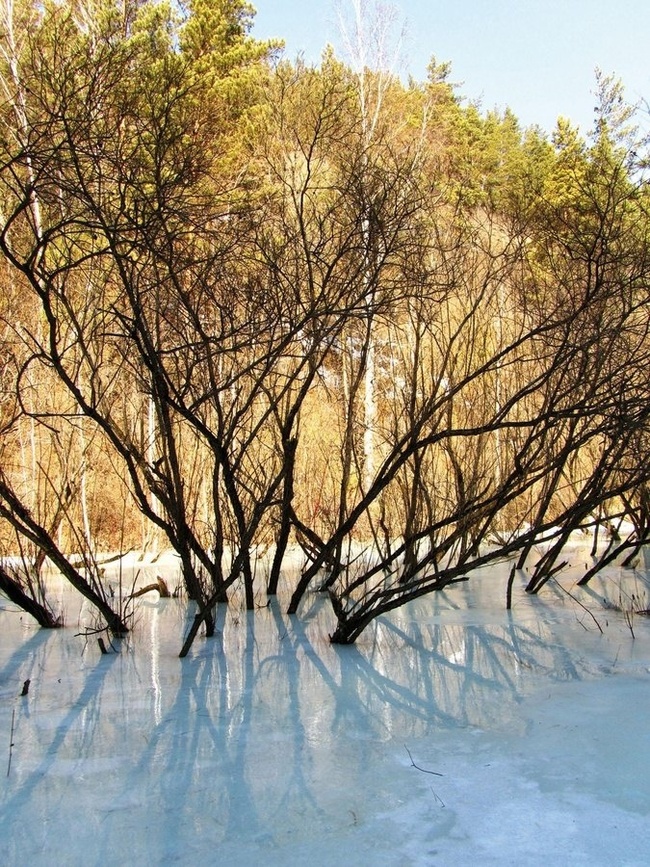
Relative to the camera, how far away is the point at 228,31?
1476cm

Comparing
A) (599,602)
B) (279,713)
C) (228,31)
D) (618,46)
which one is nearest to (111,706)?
(279,713)

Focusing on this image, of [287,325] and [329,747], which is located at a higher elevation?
[287,325]

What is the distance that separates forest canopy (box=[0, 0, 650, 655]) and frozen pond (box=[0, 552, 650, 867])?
0.44 m

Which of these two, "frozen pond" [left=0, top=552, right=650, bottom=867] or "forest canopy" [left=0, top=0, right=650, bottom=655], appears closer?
"frozen pond" [left=0, top=552, right=650, bottom=867]

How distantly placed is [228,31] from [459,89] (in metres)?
9.24

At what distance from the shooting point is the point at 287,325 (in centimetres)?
620

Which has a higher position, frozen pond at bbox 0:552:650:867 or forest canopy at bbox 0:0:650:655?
forest canopy at bbox 0:0:650:655

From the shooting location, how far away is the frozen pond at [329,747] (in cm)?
243

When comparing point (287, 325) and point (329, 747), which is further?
point (287, 325)

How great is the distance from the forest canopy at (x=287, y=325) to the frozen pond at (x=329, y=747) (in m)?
0.44

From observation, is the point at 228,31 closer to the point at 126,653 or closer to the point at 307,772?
the point at 126,653

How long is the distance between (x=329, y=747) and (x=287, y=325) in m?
3.71

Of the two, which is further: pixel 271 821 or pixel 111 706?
pixel 111 706

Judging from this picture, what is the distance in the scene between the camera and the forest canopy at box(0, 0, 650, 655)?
442cm
